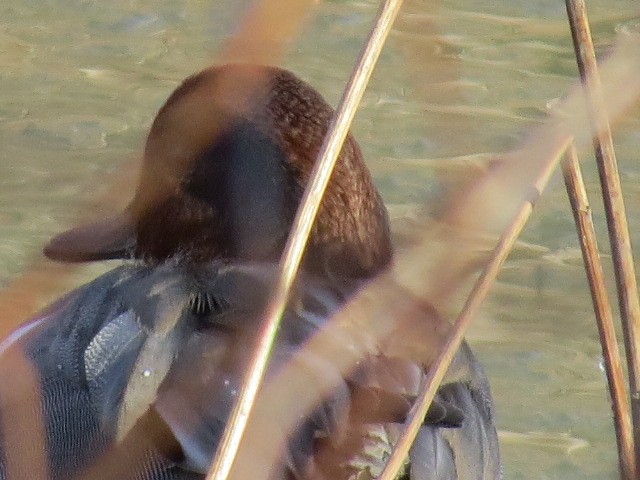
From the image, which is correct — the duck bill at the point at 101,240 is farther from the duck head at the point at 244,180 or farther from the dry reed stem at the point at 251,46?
the dry reed stem at the point at 251,46

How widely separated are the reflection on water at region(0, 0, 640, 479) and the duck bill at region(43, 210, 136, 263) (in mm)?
311

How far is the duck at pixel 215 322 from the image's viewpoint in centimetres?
208

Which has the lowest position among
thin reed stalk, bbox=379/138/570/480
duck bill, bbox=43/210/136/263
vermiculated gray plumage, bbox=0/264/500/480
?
duck bill, bbox=43/210/136/263

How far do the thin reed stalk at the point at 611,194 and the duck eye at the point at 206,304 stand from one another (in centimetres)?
60

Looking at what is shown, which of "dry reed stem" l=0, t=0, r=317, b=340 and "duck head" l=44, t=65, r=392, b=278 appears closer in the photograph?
"dry reed stem" l=0, t=0, r=317, b=340

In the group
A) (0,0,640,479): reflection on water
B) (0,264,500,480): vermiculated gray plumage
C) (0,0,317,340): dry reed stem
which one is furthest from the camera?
(0,0,640,479): reflection on water

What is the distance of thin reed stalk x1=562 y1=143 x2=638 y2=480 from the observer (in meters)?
2.06

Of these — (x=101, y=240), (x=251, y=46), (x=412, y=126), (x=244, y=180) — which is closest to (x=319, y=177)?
(x=251, y=46)

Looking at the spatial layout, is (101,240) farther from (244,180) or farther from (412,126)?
(412,126)

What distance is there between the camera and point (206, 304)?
7.47 feet

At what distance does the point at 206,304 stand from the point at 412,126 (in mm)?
3179

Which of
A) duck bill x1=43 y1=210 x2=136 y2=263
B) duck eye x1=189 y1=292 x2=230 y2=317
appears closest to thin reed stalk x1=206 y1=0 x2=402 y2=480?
duck eye x1=189 y1=292 x2=230 y2=317

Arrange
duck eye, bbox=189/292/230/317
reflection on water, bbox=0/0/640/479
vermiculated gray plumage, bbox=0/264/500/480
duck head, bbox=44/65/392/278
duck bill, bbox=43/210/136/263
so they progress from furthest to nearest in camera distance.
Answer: reflection on water, bbox=0/0/640/479 → duck bill, bbox=43/210/136/263 → duck head, bbox=44/65/392/278 → duck eye, bbox=189/292/230/317 → vermiculated gray plumage, bbox=0/264/500/480

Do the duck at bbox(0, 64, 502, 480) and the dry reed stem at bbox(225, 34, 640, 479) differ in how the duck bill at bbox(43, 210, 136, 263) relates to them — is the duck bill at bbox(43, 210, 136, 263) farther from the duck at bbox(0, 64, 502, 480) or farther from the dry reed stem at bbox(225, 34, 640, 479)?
the dry reed stem at bbox(225, 34, 640, 479)
